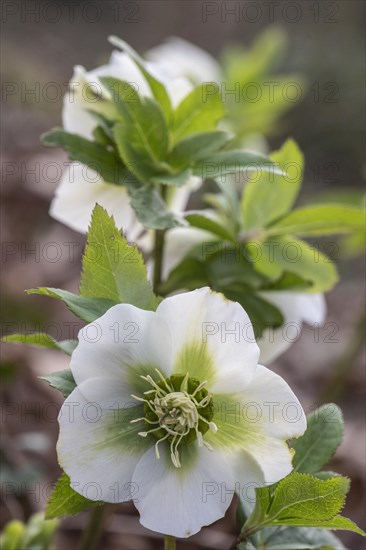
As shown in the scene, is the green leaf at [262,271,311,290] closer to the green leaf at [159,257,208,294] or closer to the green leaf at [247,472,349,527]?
the green leaf at [159,257,208,294]

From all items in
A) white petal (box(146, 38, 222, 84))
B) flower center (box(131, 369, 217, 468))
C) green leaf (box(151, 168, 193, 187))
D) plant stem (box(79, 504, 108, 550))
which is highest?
white petal (box(146, 38, 222, 84))

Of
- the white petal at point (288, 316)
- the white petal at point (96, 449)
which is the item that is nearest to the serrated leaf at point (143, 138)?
the white petal at point (288, 316)

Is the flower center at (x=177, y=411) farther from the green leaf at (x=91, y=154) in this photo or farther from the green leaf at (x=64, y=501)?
the green leaf at (x=91, y=154)

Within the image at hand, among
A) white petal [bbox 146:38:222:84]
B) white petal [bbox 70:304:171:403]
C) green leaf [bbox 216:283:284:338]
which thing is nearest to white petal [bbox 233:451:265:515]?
white petal [bbox 70:304:171:403]

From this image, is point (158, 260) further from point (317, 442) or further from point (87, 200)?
point (317, 442)

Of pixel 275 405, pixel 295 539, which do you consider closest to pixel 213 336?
pixel 275 405

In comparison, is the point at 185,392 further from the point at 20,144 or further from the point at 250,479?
the point at 20,144
